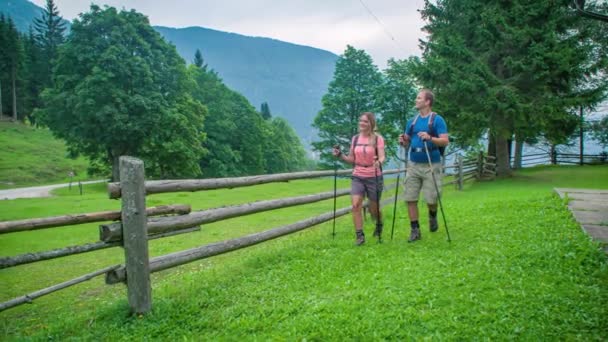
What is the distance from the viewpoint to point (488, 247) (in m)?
5.57

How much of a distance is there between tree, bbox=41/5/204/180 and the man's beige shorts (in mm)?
22180

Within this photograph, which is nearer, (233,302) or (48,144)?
(233,302)

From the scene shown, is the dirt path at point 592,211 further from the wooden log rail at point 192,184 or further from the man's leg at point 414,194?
the wooden log rail at point 192,184

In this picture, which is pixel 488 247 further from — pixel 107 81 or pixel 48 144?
pixel 48 144

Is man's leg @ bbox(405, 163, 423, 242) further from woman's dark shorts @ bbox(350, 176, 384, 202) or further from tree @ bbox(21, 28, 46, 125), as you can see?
tree @ bbox(21, 28, 46, 125)

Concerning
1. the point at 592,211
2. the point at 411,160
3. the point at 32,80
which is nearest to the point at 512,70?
the point at 592,211

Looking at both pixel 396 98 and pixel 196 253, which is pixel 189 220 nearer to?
pixel 196 253

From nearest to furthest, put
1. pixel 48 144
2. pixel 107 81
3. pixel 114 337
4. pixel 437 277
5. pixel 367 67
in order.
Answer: pixel 114 337, pixel 437 277, pixel 107 81, pixel 367 67, pixel 48 144

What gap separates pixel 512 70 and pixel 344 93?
1678 centimetres

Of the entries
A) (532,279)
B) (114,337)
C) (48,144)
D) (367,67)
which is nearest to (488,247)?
(532,279)

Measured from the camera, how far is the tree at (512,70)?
18.8 metres

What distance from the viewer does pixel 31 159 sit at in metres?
39.5

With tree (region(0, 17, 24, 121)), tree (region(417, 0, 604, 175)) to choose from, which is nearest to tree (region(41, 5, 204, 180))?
tree (region(417, 0, 604, 175))

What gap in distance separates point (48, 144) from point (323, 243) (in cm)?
5053
